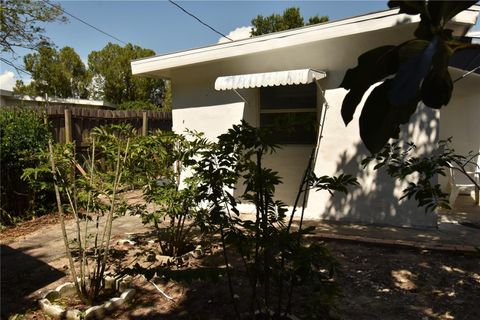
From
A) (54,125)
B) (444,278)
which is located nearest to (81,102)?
(54,125)

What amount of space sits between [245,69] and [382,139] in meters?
6.17

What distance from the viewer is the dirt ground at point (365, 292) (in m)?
3.19

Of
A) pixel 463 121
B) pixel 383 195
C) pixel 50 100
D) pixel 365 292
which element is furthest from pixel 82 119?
pixel 50 100

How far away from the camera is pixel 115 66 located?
89.0 feet

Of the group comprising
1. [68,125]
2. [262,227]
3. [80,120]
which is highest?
[80,120]

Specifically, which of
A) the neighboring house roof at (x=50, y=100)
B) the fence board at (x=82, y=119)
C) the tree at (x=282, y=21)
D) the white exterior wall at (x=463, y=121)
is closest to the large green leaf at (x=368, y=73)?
the fence board at (x=82, y=119)

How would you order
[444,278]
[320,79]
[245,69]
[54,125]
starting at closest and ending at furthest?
[444,278], [320,79], [245,69], [54,125]

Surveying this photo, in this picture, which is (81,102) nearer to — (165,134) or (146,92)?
(146,92)

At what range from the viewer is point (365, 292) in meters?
3.61

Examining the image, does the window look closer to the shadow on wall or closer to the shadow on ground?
the shadow on wall

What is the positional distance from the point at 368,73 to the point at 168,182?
3782mm

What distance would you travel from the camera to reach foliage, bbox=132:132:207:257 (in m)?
3.98

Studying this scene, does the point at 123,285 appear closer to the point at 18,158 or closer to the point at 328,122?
the point at 18,158

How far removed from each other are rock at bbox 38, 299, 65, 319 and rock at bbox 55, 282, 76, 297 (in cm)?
23
